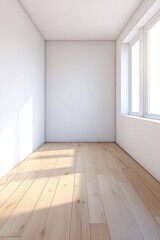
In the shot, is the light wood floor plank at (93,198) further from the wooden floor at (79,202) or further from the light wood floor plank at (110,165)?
the light wood floor plank at (110,165)

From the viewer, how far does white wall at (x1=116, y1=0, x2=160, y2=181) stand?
2.51 m

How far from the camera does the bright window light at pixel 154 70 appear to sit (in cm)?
293

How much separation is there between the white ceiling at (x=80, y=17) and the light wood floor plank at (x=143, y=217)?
2.80 meters

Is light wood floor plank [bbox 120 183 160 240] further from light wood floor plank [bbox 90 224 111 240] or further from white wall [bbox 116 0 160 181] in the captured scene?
white wall [bbox 116 0 160 181]

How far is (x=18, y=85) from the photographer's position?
10.1 feet

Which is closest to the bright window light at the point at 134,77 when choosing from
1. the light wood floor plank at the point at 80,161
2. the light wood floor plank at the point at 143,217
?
the light wood floor plank at the point at 80,161

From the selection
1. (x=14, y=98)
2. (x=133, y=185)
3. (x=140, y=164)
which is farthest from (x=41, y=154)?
(x=133, y=185)

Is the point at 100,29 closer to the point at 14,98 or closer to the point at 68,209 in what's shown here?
the point at 14,98

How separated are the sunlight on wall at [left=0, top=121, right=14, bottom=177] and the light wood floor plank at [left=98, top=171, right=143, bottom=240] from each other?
123 cm

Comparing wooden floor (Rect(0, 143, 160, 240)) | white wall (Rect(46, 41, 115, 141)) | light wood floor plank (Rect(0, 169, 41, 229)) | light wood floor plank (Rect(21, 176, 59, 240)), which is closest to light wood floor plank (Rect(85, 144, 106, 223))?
wooden floor (Rect(0, 143, 160, 240))

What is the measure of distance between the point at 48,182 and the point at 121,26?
11.0ft

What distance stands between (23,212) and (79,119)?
3562mm

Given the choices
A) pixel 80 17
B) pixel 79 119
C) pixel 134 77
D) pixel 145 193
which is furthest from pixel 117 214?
pixel 79 119

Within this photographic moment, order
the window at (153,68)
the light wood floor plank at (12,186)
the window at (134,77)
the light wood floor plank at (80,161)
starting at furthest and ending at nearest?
the window at (134,77), the window at (153,68), the light wood floor plank at (80,161), the light wood floor plank at (12,186)
